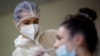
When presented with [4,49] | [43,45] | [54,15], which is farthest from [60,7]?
[43,45]

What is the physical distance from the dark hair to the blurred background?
5.31 feet

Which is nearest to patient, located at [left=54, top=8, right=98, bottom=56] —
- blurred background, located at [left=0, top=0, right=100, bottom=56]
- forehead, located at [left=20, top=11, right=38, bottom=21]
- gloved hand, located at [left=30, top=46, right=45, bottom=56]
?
gloved hand, located at [left=30, top=46, right=45, bottom=56]

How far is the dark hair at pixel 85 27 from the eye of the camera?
1.20 m

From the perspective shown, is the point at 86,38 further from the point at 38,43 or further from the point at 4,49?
the point at 4,49

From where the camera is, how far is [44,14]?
9.82 ft

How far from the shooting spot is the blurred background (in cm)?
288

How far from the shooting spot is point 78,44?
1.17 meters

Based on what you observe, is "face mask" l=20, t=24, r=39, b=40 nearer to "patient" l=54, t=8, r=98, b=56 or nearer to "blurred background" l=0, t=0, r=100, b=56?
"patient" l=54, t=8, r=98, b=56

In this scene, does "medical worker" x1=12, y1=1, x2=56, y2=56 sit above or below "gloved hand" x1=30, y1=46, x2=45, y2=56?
above

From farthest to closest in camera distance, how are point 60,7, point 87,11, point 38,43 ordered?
1. point 60,7
2. point 38,43
3. point 87,11

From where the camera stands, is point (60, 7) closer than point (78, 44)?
No

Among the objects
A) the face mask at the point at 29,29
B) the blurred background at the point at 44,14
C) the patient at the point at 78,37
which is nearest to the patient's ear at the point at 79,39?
the patient at the point at 78,37

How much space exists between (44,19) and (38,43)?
1244mm

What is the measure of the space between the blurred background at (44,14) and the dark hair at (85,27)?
1619 mm
